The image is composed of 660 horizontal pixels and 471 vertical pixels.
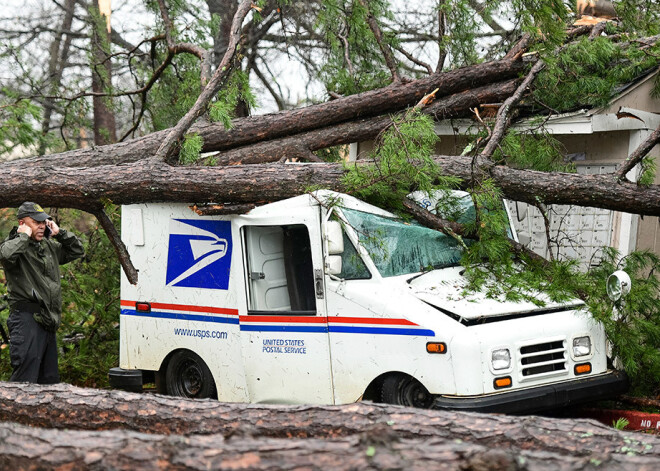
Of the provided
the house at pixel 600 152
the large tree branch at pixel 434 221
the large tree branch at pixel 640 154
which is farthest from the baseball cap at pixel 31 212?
the large tree branch at pixel 640 154

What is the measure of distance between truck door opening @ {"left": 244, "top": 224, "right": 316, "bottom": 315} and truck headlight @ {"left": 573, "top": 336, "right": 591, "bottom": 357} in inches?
86.7

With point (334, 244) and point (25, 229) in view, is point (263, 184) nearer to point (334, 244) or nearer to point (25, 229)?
point (334, 244)

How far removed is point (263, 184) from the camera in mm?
7277

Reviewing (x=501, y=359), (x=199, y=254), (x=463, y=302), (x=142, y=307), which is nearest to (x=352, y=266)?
(x=463, y=302)

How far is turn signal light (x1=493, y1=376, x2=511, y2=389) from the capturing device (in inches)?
224

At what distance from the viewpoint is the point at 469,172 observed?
7305 millimetres

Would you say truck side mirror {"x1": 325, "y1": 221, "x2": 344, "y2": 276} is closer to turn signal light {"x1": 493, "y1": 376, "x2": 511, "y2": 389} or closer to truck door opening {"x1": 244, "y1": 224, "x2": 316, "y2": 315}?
truck door opening {"x1": 244, "y1": 224, "x2": 316, "y2": 315}

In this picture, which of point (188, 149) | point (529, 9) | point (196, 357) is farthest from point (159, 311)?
point (529, 9)

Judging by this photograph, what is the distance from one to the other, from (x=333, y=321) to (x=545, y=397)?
65.9 inches

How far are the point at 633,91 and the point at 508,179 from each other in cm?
287

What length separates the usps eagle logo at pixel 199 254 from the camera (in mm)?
6965

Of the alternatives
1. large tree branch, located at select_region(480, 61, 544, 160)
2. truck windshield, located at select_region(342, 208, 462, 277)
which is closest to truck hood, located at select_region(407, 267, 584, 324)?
truck windshield, located at select_region(342, 208, 462, 277)

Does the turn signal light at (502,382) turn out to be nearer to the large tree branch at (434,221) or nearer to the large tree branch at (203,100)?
the large tree branch at (434,221)

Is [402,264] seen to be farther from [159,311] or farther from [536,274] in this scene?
[159,311]
